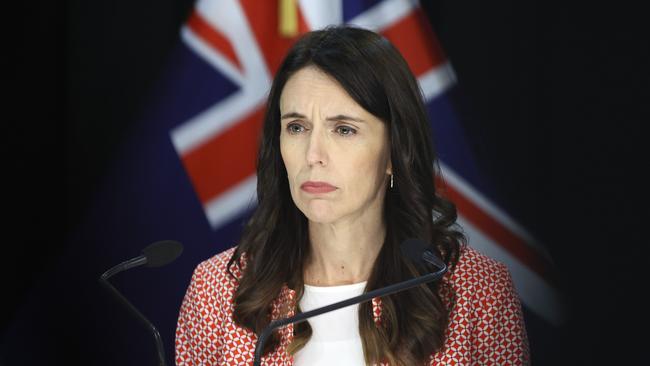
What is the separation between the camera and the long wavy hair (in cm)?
194

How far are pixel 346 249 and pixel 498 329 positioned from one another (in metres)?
0.37

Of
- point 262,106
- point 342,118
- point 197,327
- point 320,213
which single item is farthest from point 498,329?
point 262,106

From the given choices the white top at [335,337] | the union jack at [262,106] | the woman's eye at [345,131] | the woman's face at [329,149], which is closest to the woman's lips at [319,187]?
the woman's face at [329,149]

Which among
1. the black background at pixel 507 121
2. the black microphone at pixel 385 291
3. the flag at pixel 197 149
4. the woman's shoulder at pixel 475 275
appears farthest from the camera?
the flag at pixel 197 149

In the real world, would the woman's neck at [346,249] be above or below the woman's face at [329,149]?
below

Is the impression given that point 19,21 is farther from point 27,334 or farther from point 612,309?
point 612,309

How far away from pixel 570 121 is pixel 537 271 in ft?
1.39

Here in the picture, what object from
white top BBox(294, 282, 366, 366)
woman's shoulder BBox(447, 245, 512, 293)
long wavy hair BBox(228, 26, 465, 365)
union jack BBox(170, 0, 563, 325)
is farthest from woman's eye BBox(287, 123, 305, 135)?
union jack BBox(170, 0, 563, 325)

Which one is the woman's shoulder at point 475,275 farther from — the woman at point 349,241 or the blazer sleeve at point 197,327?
the blazer sleeve at point 197,327

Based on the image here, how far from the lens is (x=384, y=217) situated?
2088 millimetres

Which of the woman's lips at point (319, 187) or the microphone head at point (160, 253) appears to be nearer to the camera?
the microphone head at point (160, 253)

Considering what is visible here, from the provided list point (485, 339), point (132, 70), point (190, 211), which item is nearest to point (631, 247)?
point (485, 339)

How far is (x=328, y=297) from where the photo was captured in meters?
2.03

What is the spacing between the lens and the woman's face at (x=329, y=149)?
192 cm
